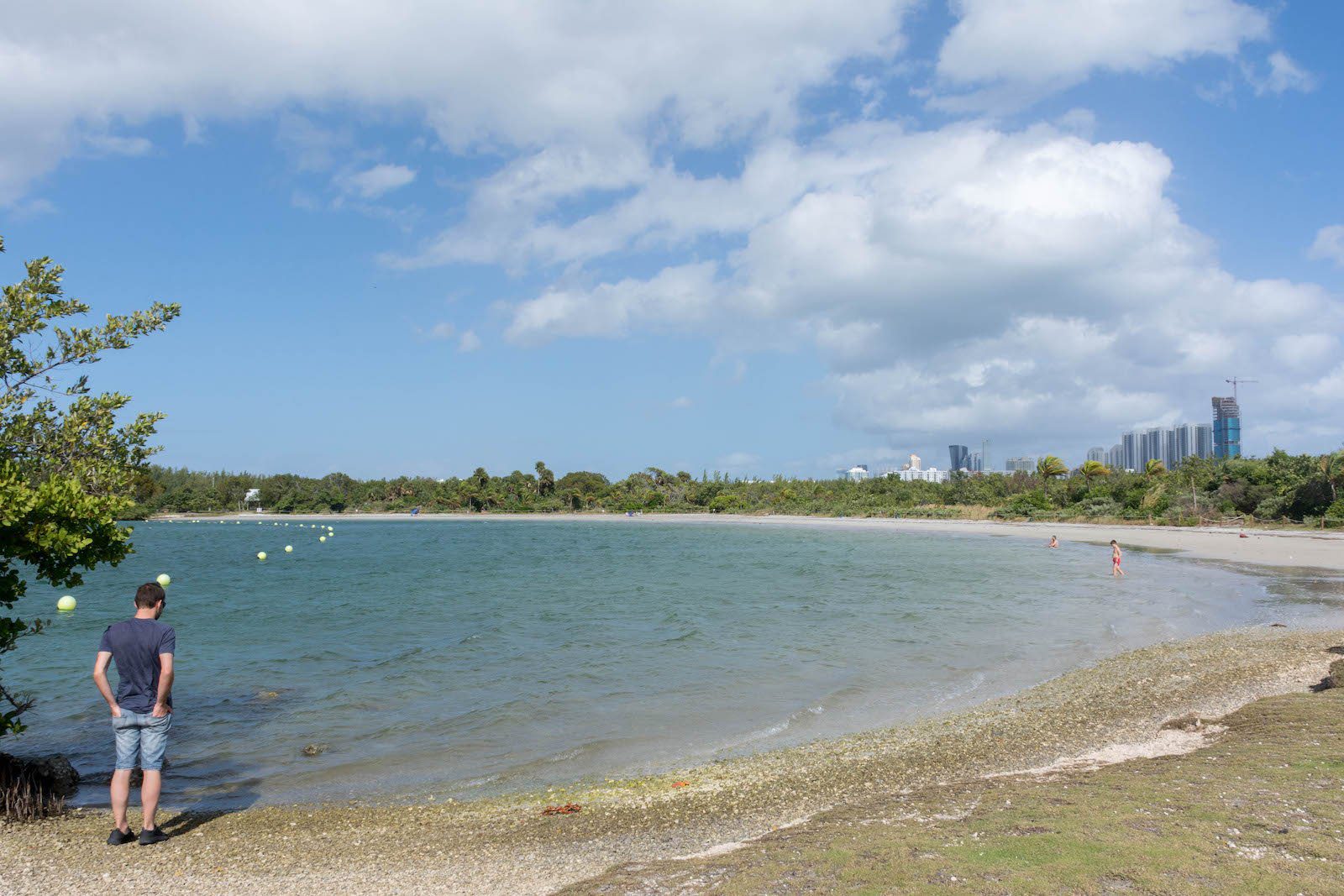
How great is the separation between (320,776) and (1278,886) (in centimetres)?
936

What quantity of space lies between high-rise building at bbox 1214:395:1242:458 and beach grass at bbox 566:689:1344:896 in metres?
105

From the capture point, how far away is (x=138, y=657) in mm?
6406

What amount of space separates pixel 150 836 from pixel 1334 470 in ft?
191

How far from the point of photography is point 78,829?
662 centimetres

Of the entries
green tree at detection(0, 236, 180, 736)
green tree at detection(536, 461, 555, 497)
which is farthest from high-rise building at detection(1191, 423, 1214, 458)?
green tree at detection(0, 236, 180, 736)

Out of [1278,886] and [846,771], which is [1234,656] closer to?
[846,771]

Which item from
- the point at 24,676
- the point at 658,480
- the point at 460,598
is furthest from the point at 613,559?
the point at 658,480

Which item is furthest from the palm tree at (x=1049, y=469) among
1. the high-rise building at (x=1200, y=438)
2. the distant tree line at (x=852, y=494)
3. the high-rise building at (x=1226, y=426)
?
the high-rise building at (x=1200, y=438)

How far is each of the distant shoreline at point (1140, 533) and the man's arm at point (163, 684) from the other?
39.5 metres

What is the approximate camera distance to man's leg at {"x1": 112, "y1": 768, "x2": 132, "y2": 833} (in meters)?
6.31

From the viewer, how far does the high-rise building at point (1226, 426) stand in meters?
94.0

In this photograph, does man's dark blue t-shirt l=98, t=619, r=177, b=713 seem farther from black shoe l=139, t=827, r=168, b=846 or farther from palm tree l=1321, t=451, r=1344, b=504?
palm tree l=1321, t=451, r=1344, b=504

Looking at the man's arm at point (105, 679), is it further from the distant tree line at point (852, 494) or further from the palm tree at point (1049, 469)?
the palm tree at point (1049, 469)

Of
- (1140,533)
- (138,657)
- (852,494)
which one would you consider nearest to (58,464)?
(138,657)
